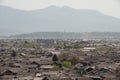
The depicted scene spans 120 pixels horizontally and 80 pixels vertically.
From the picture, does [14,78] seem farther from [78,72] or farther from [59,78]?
[78,72]

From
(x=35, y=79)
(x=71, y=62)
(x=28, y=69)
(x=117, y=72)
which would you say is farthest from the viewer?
(x=71, y=62)

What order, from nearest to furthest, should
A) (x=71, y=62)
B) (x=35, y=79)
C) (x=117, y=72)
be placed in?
1. (x=35, y=79)
2. (x=117, y=72)
3. (x=71, y=62)

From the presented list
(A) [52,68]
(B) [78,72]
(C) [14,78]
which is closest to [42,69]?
(A) [52,68]

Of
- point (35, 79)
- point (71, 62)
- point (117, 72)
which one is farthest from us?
point (71, 62)

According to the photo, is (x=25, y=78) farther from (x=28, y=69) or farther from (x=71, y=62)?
(x=71, y=62)

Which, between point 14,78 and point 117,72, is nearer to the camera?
point 14,78

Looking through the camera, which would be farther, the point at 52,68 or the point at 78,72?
the point at 52,68

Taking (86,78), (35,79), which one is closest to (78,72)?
(86,78)
